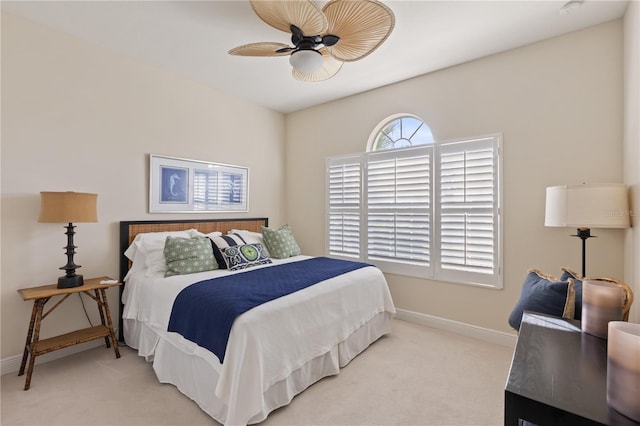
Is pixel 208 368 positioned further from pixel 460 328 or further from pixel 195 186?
pixel 460 328

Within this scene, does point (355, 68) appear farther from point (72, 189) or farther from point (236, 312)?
point (72, 189)

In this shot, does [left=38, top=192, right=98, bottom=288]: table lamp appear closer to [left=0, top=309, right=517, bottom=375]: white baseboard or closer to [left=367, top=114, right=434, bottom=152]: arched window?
[left=0, top=309, right=517, bottom=375]: white baseboard

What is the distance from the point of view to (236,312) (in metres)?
1.81

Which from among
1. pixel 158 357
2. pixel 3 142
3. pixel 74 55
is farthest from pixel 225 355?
pixel 74 55

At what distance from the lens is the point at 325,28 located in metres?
1.93

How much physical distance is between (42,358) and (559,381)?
3.51m

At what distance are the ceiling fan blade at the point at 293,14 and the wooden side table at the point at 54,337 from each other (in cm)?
246

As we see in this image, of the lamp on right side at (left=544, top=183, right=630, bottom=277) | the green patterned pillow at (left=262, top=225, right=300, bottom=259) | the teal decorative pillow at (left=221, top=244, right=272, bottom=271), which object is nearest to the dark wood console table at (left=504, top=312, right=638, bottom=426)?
the lamp on right side at (left=544, top=183, right=630, bottom=277)

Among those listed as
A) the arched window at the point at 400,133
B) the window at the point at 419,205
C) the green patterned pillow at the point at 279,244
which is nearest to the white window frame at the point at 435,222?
the window at the point at 419,205

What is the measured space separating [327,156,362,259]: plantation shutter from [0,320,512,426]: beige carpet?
1568 mm

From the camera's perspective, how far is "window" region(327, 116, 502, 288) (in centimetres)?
297

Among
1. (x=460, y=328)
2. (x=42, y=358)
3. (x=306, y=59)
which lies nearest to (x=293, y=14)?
(x=306, y=59)

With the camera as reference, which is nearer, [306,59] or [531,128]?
[306,59]

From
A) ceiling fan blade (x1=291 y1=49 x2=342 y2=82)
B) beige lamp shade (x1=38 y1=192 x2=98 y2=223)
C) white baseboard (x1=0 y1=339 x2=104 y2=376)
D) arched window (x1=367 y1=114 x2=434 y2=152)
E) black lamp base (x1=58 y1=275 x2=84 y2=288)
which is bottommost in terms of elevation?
white baseboard (x1=0 y1=339 x2=104 y2=376)
